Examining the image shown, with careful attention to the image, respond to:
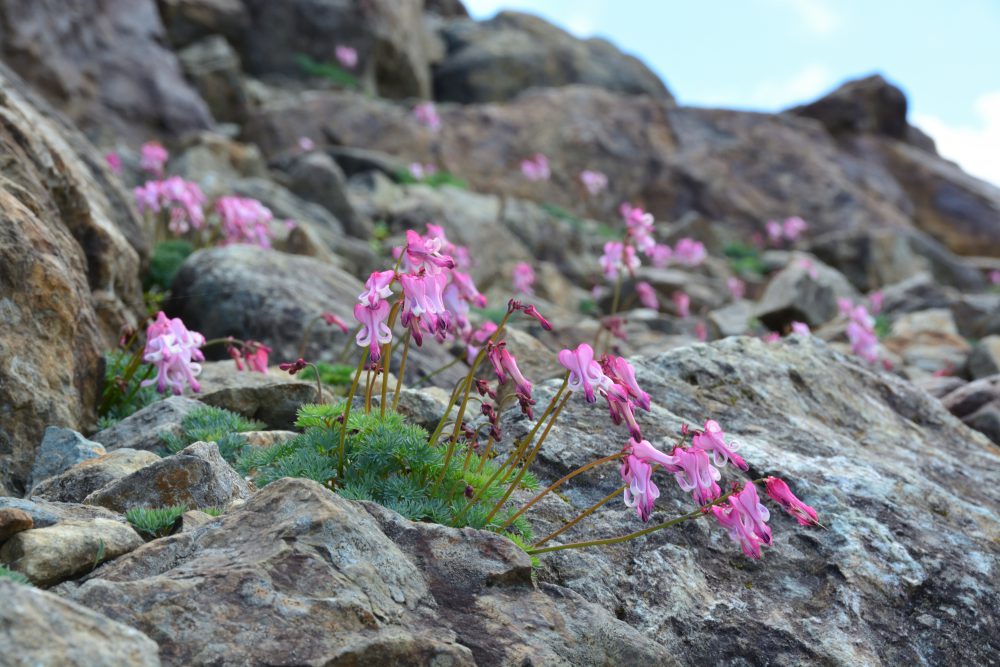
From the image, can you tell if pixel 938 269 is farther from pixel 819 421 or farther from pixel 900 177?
pixel 819 421

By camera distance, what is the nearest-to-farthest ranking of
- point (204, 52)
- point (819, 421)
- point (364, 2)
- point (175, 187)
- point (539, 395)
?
1. point (539, 395)
2. point (819, 421)
3. point (175, 187)
4. point (204, 52)
5. point (364, 2)

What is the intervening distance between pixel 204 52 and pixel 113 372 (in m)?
19.8

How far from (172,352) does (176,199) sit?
17.8 feet

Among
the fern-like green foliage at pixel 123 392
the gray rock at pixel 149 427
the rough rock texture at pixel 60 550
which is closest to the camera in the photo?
the rough rock texture at pixel 60 550

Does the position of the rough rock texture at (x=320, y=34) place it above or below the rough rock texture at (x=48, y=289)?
above

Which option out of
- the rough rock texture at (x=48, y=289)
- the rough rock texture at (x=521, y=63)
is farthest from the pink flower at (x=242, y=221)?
the rough rock texture at (x=521, y=63)

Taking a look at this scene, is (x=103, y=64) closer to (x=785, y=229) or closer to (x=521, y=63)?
(x=785, y=229)

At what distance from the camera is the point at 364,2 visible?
2870cm

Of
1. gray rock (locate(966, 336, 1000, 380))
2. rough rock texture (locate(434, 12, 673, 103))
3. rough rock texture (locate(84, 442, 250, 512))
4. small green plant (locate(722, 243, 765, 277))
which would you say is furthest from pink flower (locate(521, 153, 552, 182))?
rough rock texture (locate(84, 442, 250, 512))

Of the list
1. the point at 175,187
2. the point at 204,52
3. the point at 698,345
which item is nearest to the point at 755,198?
the point at 204,52

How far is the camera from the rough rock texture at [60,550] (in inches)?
131

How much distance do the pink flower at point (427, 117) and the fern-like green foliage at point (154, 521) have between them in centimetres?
2166

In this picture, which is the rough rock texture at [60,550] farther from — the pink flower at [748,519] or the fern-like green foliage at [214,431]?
the pink flower at [748,519]

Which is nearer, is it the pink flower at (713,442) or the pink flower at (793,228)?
the pink flower at (713,442)
